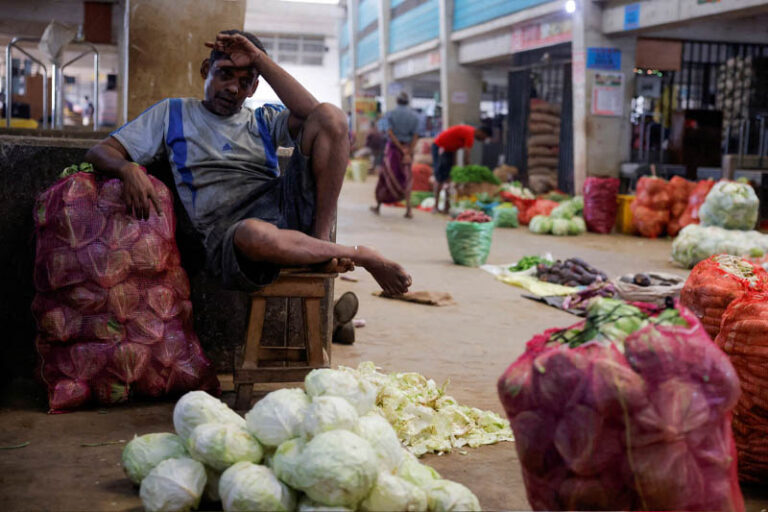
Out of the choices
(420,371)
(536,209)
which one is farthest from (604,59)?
(420,371)

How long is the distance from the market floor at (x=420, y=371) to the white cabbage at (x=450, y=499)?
0.47 meters

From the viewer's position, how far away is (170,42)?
5602 mm

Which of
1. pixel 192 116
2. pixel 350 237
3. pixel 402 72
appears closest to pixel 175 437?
pixel 192 116

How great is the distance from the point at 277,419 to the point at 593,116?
11.8m

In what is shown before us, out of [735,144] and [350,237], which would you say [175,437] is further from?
[735,144]

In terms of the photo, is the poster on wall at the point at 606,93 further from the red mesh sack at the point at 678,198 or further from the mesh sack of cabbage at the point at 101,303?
the mesh sack of cabbage at the point at 101,303

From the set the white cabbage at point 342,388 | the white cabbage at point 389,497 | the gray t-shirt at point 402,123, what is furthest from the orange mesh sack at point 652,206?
the white cabbage at point 389,497

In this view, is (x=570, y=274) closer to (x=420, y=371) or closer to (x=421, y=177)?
(x=420, y=371)

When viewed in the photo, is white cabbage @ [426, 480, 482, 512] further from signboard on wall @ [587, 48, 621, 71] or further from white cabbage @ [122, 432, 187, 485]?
signboard on wall @ [587, 48, 621, 71]

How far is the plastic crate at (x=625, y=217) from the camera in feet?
39.7

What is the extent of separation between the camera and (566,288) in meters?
7.07

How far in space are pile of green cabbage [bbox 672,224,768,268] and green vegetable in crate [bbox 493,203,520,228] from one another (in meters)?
4.28

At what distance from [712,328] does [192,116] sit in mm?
2379

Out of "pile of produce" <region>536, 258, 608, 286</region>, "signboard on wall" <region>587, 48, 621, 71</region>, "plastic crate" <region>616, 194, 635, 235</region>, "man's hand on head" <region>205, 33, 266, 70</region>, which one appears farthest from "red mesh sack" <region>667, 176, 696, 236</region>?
"man's hand on head" <region>205, 33, 266, 70</region>
